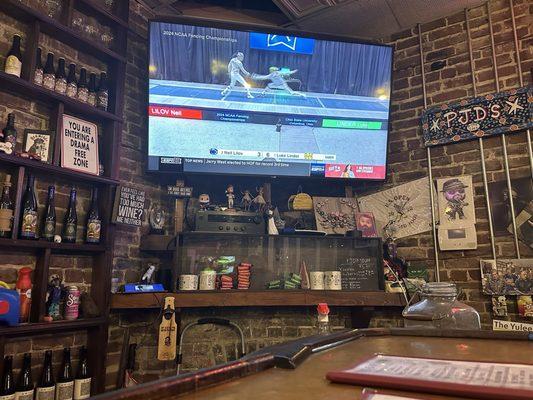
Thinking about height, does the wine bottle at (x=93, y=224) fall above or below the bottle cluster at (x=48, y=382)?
above

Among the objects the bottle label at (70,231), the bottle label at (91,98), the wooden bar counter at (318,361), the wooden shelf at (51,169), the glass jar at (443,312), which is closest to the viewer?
the wooden bar counter at (318,361)

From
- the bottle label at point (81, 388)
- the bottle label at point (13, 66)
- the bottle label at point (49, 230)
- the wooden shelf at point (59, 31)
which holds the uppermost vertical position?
the wooden shelf at point (59, 31)

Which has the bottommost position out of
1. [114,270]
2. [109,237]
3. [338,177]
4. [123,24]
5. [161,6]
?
[114,270]

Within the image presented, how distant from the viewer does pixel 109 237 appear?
9.62 ft

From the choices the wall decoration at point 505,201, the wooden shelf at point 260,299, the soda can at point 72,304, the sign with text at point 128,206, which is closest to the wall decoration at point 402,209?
the wall decoration at point 505,201

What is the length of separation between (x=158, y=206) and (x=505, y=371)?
2.93 metres

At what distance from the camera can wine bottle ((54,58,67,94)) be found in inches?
108

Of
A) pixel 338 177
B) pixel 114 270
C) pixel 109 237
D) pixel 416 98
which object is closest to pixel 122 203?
pixel 109 237

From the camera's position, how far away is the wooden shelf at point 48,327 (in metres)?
2.25

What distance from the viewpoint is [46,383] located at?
2.48m

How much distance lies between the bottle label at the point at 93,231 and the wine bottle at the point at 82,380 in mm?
714

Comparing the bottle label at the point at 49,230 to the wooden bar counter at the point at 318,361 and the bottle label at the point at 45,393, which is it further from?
the wooden bar counter at the point at 318,361

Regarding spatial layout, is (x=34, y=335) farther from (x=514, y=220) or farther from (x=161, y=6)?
(x=514, y=220)

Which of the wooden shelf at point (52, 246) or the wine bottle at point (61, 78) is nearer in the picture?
the wooden shelf at point (52, 246)
